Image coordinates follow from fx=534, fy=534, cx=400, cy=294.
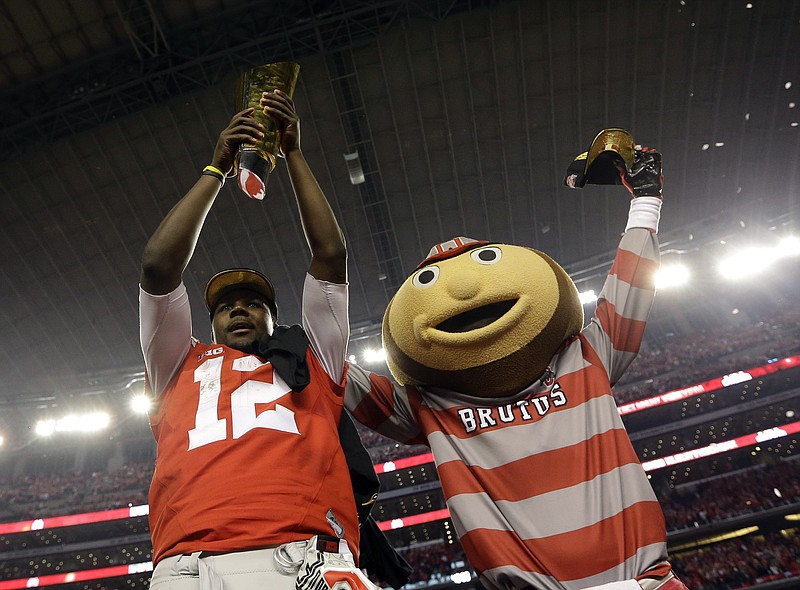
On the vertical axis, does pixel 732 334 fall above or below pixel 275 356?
above

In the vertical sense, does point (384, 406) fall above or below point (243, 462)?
above

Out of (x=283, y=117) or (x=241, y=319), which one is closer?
(x=283, y=117)

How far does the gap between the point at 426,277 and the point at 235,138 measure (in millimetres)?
1070

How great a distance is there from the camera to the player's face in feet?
7.71

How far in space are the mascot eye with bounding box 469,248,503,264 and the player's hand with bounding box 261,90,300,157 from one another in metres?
0.98

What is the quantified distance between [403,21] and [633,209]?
394 inches

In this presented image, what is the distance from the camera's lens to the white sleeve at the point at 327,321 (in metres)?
2.16

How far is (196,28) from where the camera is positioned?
10859 mm

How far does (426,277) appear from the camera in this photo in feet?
8.57

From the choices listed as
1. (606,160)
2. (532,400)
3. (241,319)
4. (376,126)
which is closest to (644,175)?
(606,160)

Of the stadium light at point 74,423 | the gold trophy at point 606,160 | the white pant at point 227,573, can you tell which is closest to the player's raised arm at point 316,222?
the white pant at point 227,573

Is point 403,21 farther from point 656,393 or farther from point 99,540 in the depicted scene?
point 99,540

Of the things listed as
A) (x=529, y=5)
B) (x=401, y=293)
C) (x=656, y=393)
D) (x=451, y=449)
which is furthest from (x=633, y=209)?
(x=656, y=393)

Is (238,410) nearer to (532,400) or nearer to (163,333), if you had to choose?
(163,333)
